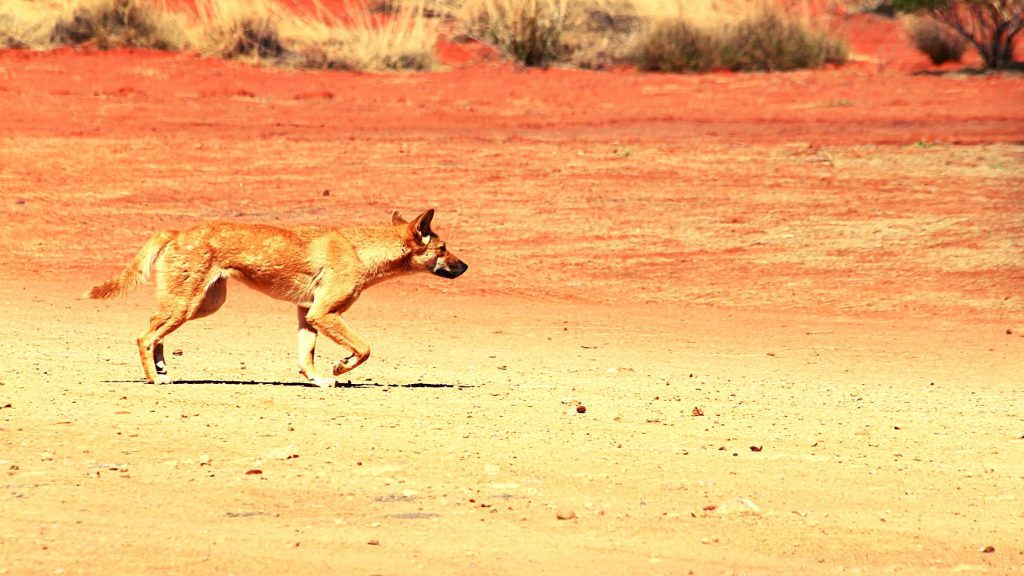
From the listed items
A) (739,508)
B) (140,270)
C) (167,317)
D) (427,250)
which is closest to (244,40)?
(427,250)

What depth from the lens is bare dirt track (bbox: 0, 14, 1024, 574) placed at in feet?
22.6

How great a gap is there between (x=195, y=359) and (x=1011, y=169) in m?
13.6

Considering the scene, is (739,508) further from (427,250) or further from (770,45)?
(770,45)

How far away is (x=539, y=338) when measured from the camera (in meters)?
13.8

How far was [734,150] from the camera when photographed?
23453 mm

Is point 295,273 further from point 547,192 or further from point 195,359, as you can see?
point 547,192

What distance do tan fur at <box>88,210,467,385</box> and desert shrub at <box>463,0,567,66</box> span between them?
82.2ft

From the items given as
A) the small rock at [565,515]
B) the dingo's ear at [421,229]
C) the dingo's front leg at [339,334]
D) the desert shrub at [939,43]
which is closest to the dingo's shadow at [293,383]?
the dingo's front leg at [339,334]

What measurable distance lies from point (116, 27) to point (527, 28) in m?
9.29

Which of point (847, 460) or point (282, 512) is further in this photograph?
point (847, 460)

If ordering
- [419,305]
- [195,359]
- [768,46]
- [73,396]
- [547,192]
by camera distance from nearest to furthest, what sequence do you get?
1. [73,396]
2. [195,359]
3. [419,305]
4. [547,192]
5. [768,46]

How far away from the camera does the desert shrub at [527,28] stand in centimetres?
3606

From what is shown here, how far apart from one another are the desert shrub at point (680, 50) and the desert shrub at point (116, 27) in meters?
10.6

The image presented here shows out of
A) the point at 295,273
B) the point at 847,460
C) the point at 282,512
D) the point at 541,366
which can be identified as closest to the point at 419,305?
the point at 541,366
